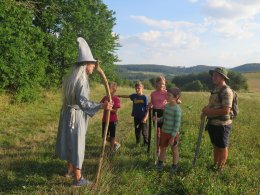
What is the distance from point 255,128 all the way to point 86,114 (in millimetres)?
9595

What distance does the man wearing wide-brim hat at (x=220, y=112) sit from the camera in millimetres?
7117

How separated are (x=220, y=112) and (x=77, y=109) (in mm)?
2976

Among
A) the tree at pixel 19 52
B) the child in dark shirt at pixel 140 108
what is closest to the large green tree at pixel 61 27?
the tree at pixel 19 52

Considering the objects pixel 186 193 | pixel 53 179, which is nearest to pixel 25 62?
pixel 53 179

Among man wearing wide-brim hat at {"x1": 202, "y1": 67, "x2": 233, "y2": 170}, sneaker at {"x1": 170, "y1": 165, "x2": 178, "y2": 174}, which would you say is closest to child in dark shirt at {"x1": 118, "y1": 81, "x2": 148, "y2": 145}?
sneaker at {"x1": 170, "y1": 165, "x2": 178, "y2": 174}

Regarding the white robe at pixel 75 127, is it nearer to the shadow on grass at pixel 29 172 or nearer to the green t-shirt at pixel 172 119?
the shadow on grass at pixel 29 172

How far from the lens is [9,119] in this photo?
557 inches

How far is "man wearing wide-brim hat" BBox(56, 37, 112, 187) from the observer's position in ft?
19.6

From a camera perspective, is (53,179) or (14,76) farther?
(14,76)

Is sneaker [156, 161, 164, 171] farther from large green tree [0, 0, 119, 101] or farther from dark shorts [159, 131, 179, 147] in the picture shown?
large green tree [0, 0, 119, 101]

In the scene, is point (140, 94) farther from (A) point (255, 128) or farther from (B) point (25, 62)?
(B) point (25, 62)

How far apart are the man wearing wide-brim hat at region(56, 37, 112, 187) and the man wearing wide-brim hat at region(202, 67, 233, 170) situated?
249 centimetres

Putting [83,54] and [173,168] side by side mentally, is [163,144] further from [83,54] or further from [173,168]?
[83,54]

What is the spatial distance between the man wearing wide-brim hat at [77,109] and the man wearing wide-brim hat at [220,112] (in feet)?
8.16
